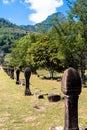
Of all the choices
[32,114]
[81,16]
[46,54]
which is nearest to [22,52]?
[46,54]

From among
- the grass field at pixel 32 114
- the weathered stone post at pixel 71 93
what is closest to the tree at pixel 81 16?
the grass field at pixel 32 114

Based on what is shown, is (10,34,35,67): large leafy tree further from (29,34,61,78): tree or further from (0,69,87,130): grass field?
(0,69,87,130): grass field

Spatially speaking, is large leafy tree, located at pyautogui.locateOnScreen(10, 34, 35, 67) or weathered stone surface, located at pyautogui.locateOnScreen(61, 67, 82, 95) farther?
large leafy tree, located at pyautogui.locateOnScreen(10, 34, 35, 67)

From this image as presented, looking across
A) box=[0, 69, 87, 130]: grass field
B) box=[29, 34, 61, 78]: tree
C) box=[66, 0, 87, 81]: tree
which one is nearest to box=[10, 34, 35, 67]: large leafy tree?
box=[29, 34, 61, 78]: tree

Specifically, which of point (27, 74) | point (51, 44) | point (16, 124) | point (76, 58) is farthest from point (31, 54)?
point (16, 124)

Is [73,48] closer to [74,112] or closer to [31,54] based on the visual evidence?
[31,54]

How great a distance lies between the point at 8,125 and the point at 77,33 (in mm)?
33003

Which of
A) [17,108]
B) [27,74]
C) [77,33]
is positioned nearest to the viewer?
[17,108]

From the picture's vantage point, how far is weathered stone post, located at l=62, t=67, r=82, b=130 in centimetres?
1042

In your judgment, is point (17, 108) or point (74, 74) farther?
point (17, 108)

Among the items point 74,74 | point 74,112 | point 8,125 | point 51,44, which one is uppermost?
point 51,44

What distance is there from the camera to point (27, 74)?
23.8 m

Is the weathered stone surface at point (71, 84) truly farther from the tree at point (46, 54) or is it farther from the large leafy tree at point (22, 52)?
the large leafy tree at point (22, 52)

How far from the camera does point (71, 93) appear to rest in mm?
10500
